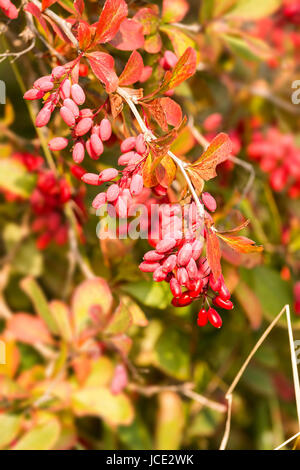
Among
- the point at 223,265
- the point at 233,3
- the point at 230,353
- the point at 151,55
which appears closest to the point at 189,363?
the point at 230,353

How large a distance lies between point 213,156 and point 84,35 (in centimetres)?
19

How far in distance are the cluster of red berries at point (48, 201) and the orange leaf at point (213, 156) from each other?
0.34 meters

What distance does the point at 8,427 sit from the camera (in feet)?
3.01

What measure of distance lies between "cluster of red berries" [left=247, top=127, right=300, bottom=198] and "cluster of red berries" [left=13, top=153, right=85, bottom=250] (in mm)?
469

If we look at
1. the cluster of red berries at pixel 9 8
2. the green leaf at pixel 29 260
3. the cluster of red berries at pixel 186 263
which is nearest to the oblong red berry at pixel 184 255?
the cluster of red berries at pixel 186 263

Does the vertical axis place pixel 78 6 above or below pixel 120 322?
above

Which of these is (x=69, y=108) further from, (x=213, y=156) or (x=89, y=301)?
(x=89, y=301)

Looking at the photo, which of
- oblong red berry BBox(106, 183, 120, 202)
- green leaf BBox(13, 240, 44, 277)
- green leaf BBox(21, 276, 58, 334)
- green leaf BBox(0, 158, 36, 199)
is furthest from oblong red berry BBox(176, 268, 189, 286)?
green leaf BBox(13, 240, 44, 277)

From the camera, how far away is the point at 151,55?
2.55ft

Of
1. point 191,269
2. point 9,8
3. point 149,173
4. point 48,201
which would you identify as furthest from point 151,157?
point 48,201

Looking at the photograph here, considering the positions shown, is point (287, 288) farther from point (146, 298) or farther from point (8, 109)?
point (8, 109)

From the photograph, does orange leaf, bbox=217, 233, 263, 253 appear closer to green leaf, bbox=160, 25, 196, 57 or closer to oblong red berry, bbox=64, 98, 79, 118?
oblong red berry, bbox=64, 98, 79, 118

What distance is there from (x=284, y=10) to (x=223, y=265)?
89 cm

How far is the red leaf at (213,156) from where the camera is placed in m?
0.57
